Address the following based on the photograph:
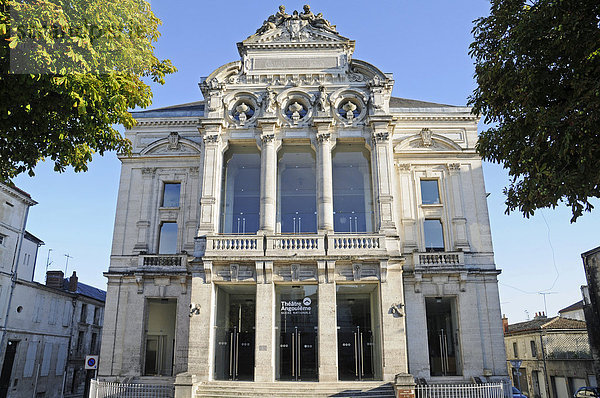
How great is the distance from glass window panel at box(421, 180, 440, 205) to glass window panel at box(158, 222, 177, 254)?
1406cm

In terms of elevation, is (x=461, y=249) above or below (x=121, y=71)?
below

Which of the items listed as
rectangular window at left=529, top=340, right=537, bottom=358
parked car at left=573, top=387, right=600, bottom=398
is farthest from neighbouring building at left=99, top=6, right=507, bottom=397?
rectangular window at left=529, top=340, right=537, bottom=358

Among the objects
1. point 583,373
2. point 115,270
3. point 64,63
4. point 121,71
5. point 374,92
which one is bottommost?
point 583,373

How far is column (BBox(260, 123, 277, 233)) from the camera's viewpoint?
2391 centimetres

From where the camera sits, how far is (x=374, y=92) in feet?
85.8

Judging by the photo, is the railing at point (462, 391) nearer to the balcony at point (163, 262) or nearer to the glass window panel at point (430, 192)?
the glass window panel at point (430, 192)

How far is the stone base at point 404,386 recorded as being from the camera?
20.1m

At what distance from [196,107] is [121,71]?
640 inches

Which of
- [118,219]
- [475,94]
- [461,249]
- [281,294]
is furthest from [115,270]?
[475,94]

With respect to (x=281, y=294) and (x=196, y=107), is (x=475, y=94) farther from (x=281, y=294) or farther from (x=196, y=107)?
(x=196, y=107)

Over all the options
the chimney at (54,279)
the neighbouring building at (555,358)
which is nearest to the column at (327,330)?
the neighbouring building at (555,358)

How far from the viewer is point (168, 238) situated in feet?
89.4

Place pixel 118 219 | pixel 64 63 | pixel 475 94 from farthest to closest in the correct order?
pixel 118 219
pixel 475 94
pixel 64 63

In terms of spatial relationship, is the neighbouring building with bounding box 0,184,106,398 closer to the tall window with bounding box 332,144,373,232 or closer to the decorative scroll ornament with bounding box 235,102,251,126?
the decorative scroll ornament with bounding box 235,102,251,126
